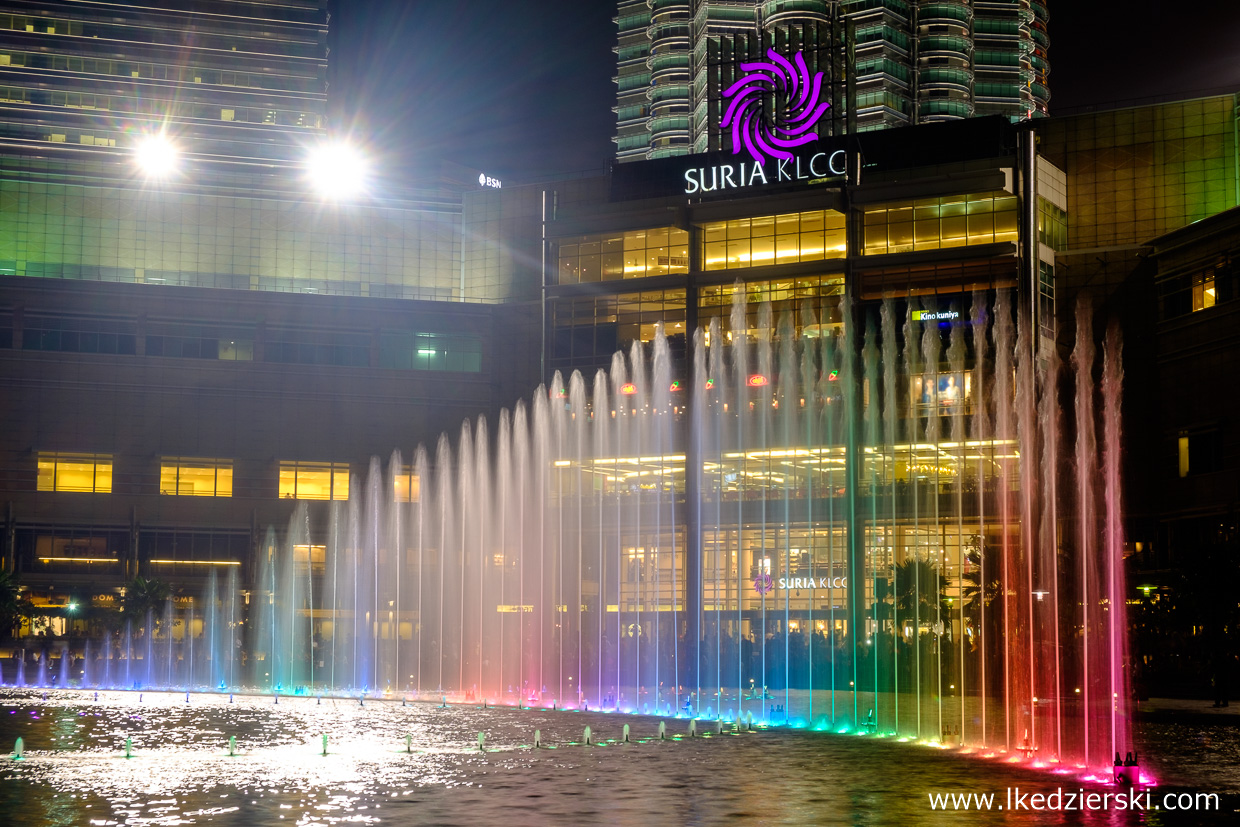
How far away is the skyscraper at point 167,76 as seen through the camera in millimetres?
179250

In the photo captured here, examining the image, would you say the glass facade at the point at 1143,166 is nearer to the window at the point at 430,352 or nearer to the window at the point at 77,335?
the window at the point at 430,352

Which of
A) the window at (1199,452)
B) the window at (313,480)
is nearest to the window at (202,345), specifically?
the window at (313,480)

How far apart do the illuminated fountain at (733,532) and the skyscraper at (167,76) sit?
101307mm

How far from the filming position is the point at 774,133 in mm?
91812

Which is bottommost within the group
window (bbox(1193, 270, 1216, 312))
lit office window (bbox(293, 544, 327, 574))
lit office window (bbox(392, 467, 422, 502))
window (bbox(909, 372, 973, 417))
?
lit office window (bbox(293, 544, 327, 574))

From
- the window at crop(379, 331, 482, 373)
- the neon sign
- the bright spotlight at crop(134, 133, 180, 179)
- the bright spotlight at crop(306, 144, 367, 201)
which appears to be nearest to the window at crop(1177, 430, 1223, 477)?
the neon sign

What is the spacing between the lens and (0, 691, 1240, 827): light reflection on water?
20422mm

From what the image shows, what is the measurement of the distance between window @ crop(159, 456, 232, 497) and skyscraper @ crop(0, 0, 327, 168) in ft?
291

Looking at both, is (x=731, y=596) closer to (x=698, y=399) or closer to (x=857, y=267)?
(x=698, y=399)

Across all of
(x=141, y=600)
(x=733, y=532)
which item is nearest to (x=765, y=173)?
(x=733, y=532)

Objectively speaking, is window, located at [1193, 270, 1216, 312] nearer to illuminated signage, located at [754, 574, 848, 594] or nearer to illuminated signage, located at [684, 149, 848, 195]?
illuminated signage, located at [684, 149, 848, 195]

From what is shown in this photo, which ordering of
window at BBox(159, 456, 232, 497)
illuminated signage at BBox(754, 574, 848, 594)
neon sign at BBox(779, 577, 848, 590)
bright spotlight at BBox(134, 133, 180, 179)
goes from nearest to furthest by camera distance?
neon sign at BBox(779, 577, 848, 590)
illuminated signage at BBox(754, 574, 848, 594)
window at BBox(159, 456, 232, 497)
bright spotlight at BBox(134, 133, 180, 179)

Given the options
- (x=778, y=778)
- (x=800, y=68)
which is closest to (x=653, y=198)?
(x=800, y=68)

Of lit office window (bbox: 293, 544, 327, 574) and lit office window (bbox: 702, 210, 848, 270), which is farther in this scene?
lit office window (bbox: 293, 544, 327, 574)
